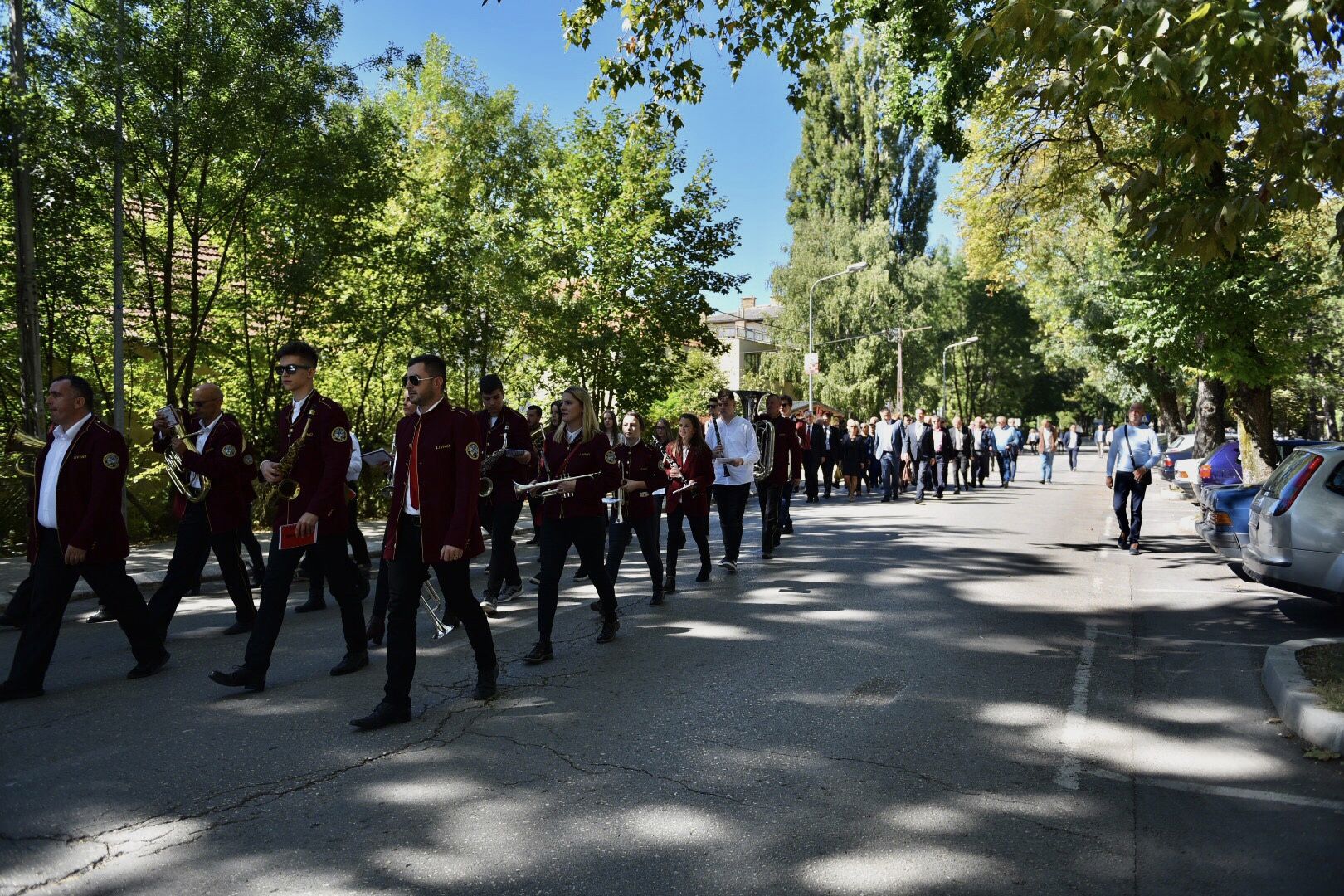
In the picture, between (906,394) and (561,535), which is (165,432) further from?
(906,394)

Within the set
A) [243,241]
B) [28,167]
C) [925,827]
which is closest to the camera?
[925,827]

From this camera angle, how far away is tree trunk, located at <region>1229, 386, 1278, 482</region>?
704 inches

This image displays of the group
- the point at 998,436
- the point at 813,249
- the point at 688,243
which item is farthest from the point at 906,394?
the point at 688,243

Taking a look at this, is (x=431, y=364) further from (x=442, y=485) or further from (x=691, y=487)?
(x=691, y=487)

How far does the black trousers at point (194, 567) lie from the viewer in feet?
23.6

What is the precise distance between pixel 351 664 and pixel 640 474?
10.5ft

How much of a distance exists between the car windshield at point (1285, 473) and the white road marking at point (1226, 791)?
4.39 m

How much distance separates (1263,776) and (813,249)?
4486 cm

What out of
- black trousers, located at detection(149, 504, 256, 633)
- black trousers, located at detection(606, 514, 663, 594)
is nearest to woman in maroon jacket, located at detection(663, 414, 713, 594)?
black trousers, located at detection(606, 514, 663, 594)

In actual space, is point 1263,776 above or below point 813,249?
below

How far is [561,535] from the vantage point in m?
7.36

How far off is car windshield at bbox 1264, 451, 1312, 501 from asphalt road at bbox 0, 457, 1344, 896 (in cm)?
102

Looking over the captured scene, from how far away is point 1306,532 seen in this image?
767 centimetres

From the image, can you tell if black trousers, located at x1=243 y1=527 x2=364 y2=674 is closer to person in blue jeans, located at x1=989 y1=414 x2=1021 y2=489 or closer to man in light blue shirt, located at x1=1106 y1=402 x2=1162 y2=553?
man in light blue shirt, located at x1=1106 y1=402 x2=1162 y2=553
